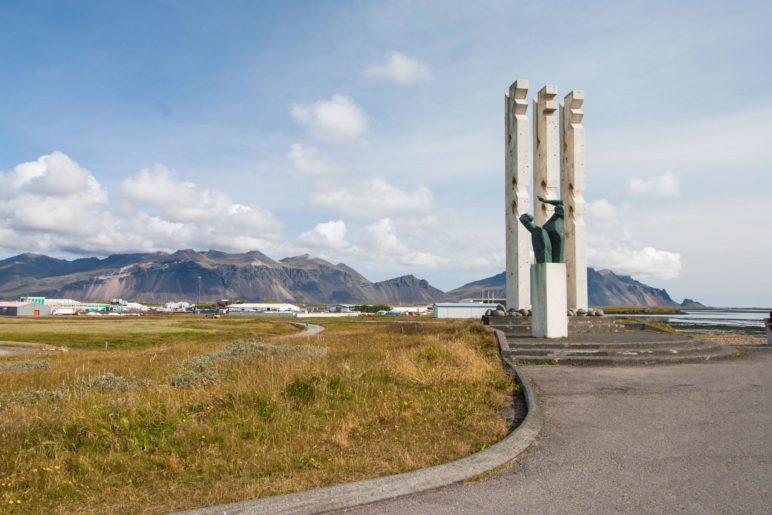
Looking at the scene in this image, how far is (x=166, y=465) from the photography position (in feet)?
20.7

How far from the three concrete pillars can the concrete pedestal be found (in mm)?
7280

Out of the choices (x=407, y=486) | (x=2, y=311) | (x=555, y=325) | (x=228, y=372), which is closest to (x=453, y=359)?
(x=228, y=372)

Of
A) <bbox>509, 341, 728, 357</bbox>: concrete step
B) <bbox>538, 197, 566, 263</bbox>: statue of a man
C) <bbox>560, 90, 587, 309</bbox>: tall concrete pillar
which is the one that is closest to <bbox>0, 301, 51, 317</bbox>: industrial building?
<bbox>560, 90, 587, 309</bbox>: tall concrete pillar

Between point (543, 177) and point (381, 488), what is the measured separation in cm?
2359

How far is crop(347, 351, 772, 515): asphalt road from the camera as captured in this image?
5.24 meters

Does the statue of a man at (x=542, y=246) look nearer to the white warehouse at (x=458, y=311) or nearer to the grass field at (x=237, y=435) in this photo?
the grass field at (x=237, y=435)

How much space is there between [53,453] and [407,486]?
4453mm

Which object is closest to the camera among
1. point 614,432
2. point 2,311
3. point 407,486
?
point 407,486

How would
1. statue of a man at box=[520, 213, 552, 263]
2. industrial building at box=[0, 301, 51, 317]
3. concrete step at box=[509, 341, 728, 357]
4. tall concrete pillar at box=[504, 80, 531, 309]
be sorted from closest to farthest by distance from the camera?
→ concrete step at box=[509, 341, 728, 357]
statue of a man at box=[520, 213, 552, 263]
tall concrete pillar at box=[504, 80, 531, 309]
industrial building at box=[0, 301, 51, 317]

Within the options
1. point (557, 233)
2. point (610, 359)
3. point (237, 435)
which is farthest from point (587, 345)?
point (237, 435)

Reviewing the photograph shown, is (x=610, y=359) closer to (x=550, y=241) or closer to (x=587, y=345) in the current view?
(x=587, y=345)

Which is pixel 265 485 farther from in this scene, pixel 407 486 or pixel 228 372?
pixel 228 372

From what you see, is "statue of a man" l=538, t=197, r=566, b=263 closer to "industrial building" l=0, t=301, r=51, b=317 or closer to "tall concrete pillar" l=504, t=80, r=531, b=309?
"tall concrete pillar" l=504, t=80, r=531, b=309

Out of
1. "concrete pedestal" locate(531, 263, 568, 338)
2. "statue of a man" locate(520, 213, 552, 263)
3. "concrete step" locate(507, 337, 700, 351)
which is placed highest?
"statue of a man" locate(520, 213, 552, 263)
